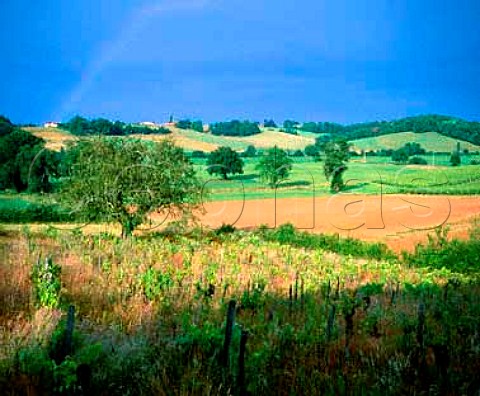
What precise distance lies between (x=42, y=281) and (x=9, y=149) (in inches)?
2841

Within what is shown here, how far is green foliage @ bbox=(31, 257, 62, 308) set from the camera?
9453 mm

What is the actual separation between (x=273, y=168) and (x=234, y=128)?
71.6m

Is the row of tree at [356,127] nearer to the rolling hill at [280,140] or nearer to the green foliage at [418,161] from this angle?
the rolling hill at [280,140]

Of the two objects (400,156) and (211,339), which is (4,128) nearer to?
(400,156)

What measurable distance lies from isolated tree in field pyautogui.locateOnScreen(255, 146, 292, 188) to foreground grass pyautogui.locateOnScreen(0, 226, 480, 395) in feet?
247

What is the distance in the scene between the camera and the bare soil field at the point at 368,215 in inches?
1524

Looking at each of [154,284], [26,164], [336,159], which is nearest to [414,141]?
[336,159]

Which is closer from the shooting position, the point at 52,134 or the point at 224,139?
the point at 52,134

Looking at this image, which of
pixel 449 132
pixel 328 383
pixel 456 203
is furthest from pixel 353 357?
pixel 449 132

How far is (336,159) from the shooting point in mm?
94938

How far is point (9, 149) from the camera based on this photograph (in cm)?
7531

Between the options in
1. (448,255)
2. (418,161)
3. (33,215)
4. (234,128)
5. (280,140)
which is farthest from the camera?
(234,128)

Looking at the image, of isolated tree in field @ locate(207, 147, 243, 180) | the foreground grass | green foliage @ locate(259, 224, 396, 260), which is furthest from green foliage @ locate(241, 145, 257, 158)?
the foreground grass

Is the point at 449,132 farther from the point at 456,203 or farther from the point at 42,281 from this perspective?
the point at 42,281
